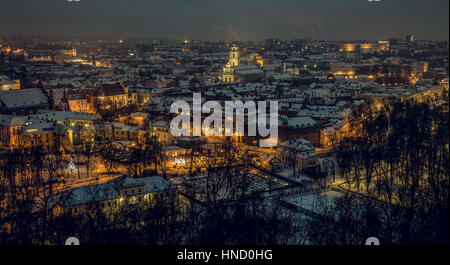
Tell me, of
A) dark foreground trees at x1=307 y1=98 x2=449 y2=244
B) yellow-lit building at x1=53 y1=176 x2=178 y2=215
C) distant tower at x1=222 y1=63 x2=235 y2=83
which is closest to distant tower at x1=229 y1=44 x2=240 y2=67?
distant tower at x1=222 y1=63 x2=235 y2=83

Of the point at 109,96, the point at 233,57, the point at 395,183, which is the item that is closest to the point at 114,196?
the point at 395,183

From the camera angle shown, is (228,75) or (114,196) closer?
(114,196)

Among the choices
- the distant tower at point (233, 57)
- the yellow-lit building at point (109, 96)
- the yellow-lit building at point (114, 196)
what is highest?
the distant tower at point (233, 57)

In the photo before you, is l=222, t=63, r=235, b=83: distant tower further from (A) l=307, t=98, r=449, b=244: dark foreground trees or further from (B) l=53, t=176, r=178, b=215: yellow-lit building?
(B) l=53, t=176, r=178, b=215: yellow-lit building

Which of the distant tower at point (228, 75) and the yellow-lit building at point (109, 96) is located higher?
the distant tower at point (228, 75)

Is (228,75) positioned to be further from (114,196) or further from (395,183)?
(114,196)

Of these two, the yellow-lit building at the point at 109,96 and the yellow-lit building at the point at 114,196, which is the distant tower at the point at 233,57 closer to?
the yellow-lit building at the point at 109,96

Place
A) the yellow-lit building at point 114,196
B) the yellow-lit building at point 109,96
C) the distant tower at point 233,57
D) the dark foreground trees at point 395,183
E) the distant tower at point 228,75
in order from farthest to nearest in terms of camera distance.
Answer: the distant tower at point 233,57, the distant tower at point 228,75, the yellow-lit building at point 109,96, the yellow-lit building at point 114,196, the dark foreground trees at point 395,183

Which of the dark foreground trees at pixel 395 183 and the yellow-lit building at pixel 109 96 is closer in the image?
the dark foreground trees at pixel 395 183

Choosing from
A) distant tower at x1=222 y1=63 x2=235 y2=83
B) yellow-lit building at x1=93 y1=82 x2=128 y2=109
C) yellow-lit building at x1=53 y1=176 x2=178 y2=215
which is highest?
distant tower at x1=222 y1=63 x2=235 y2=83

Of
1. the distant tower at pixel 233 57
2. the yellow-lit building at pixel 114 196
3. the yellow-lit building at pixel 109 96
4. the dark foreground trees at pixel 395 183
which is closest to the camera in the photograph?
the dark foreground trees at pixel 395 183

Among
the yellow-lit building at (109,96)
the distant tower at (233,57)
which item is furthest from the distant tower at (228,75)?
the yellow-lit building at (109,96)

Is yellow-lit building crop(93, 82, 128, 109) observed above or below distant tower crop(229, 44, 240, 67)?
below
